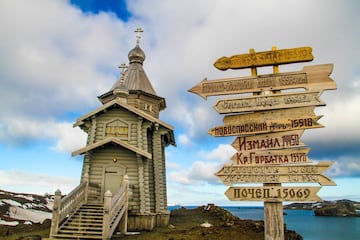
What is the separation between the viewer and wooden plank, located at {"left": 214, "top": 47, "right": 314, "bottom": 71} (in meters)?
6.28

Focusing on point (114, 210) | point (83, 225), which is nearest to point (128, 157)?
point (114, 210)

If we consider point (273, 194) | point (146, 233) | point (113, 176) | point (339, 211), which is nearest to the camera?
point (273, 194)

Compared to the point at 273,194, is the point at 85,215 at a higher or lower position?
lower

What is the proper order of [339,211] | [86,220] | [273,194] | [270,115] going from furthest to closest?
[339,211], [86,220], [270,115], [273,194]

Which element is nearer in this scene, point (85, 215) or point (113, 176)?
point (85, 215)

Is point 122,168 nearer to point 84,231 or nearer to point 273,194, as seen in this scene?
point 84,231

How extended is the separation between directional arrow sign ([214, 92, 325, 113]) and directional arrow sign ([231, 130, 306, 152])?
62 cm

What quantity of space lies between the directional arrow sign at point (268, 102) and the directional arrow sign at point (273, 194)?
1.77 m

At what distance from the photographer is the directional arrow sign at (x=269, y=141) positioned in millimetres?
5695

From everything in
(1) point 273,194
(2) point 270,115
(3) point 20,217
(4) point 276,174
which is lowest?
(3) point 20,217

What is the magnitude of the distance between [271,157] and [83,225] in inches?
377

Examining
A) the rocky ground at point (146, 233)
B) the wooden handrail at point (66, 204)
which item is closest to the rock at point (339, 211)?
the rocky ground at point (146, 233)

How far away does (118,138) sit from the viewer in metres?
16.4

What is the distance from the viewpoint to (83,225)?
1186 cm
